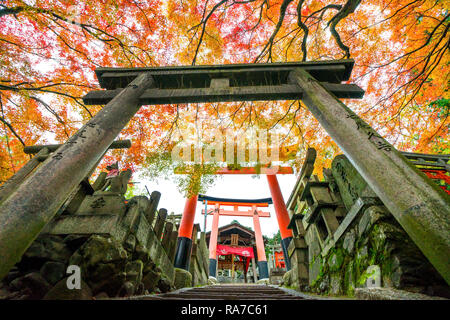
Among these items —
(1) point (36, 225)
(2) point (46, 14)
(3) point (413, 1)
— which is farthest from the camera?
(2) point (46, 14)

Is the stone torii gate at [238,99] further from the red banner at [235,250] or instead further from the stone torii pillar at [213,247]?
the red banner at [235,250]

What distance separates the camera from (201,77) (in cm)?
377

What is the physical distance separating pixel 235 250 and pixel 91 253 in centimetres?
1739

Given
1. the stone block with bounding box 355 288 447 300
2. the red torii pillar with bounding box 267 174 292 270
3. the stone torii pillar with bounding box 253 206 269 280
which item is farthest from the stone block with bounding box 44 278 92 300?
the stone torii pillar with bounding box 253 206 269 280

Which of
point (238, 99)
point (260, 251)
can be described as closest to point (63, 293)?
point (238, 99)

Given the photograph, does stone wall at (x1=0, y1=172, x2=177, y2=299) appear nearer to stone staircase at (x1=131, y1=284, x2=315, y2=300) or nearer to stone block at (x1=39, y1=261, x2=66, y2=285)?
stone block at (x1=39, y1=261, x2=66, y2=285)

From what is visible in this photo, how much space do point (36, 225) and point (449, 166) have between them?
28.8ft

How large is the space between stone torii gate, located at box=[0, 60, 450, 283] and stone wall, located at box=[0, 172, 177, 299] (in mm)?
672

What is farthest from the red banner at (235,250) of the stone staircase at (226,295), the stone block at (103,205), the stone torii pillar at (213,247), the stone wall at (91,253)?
the stone block at (103,205)

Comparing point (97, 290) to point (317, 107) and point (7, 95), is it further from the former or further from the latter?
point (7, 95)

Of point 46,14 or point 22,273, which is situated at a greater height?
point 46,14

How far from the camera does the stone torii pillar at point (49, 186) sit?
152cm

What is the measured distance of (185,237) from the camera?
8844 mm

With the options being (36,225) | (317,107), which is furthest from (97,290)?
(317,107)
